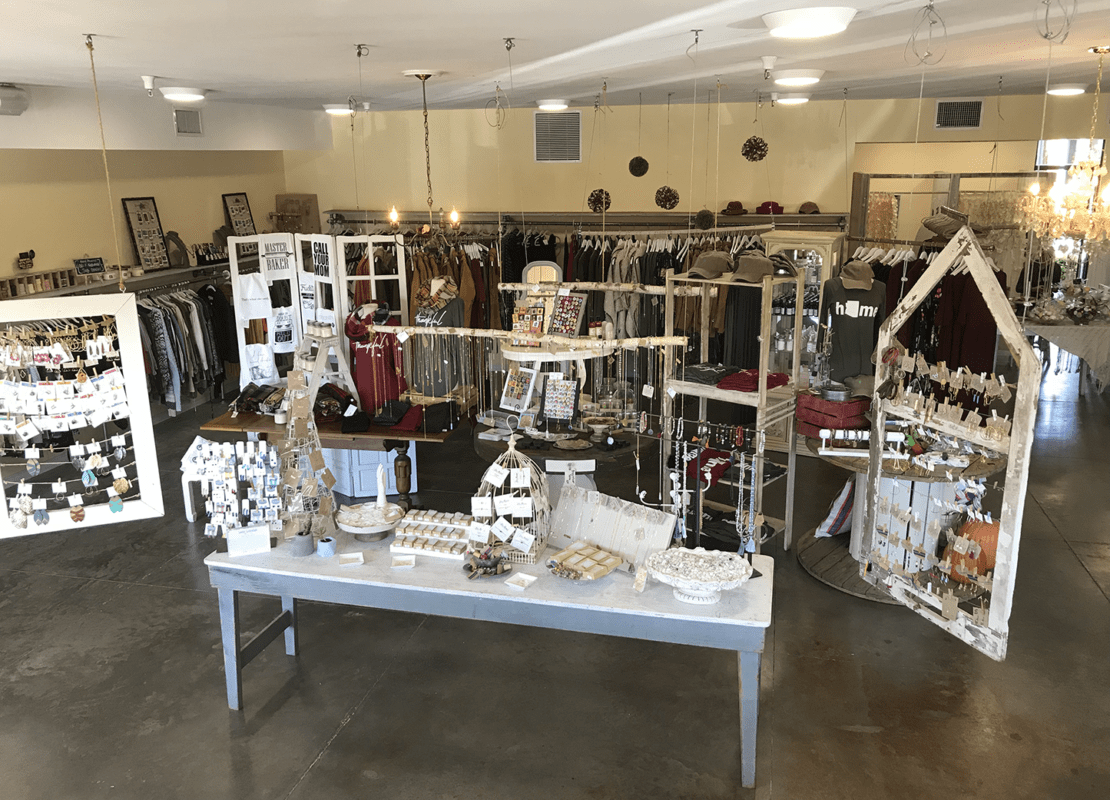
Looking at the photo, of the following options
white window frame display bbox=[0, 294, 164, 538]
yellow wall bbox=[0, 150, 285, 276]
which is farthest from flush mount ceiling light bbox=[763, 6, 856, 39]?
yellow wall bbox=[0, 150, 285, 276]

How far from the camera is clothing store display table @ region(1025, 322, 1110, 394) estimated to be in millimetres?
8711

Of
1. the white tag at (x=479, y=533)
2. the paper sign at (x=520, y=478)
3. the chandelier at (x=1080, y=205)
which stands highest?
the chandelier at (x=1080, y=205)

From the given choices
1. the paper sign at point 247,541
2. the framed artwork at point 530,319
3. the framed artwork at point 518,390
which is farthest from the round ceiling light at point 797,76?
the paper sign at point 247,541

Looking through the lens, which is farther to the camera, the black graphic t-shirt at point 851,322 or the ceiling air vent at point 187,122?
the ceiling air vent at point 187,122

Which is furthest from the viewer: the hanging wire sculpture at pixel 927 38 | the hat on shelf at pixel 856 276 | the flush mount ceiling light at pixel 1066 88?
the flush mount ceiling light at pixel 1066 88

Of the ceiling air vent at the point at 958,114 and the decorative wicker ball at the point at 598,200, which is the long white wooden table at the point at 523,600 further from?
the ceiling air vent at the point at 958,114

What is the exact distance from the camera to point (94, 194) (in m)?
8.70

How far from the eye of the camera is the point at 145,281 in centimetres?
881

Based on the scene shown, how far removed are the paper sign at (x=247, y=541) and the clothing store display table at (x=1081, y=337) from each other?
746cm

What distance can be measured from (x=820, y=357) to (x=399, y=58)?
3.49m

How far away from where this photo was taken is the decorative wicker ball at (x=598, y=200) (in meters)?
11.2

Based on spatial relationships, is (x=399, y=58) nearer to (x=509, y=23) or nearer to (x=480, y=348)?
(x=509, y=23)

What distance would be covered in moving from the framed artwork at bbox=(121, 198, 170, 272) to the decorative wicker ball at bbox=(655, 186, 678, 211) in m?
5.56

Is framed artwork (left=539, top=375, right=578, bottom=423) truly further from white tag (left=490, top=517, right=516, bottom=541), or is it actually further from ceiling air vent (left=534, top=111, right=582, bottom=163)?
ceiling air vent (left=534, top=111, right=582, bottom=163)
